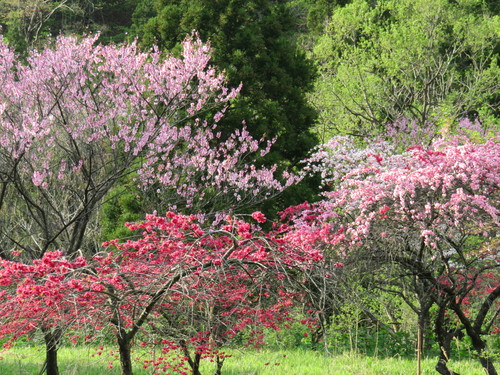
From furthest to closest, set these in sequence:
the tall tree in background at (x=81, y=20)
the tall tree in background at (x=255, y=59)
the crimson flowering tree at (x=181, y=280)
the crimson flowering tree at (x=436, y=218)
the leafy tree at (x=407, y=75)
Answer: the tall tree in background at (x=81, y=20) → the leafy tree at (x=407, y=75) → the tall tree in background at (x=255, y=59) → the crimson flowering tree at (x=436, y=218) → the crimson flowering tree at (x=181, y=280)

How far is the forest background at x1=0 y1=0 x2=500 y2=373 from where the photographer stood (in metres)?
10.2

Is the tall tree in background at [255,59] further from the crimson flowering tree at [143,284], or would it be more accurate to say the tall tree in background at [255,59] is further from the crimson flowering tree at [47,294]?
the crimson flowering tree at [47,294]

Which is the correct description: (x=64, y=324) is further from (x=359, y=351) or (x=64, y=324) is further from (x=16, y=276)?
(x=359, y=351)

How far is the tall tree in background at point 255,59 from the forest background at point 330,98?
2cm

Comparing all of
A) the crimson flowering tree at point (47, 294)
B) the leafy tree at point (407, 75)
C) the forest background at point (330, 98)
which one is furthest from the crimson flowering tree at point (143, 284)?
the leafy tree at point (407, 75)

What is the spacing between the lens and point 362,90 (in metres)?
20.6

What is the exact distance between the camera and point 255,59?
13.2m

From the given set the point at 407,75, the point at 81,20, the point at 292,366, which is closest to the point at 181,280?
the point at 292,366

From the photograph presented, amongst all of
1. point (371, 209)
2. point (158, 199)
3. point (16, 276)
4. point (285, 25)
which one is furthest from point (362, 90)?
point (16, 276)

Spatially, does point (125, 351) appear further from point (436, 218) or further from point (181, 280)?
point (436, 218)

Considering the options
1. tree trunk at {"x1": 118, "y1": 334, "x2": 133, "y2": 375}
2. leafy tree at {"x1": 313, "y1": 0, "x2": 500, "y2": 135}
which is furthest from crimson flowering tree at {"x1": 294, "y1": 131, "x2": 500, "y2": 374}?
leafy tree at {"x1": 313, "y1": 0, "x2": 500, "y2": 135}

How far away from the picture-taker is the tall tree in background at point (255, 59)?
42.1 ft

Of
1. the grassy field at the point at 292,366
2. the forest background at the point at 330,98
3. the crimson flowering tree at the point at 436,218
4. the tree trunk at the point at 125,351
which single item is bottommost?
the grassy field at the point at 292,366

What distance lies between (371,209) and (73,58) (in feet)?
14.4
